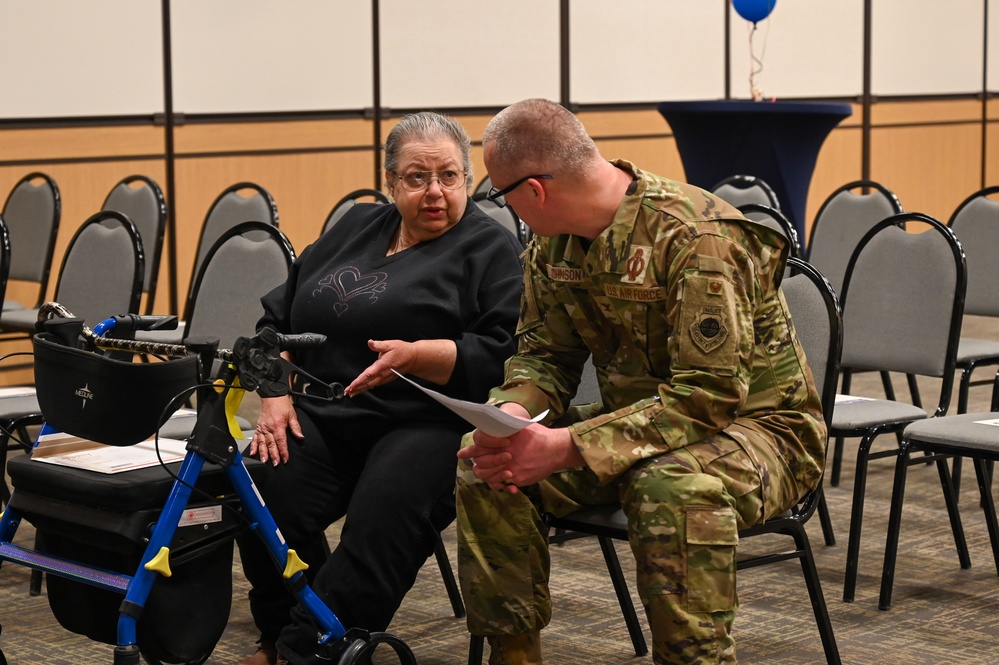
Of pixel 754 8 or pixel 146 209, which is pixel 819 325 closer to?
pixel 146 209

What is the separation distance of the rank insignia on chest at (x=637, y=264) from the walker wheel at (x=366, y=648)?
790 millimetres

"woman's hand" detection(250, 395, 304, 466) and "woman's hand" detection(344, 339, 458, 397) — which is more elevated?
"woman's hand" detection(344, 339, 458, 397)

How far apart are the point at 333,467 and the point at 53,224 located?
320 centimetres

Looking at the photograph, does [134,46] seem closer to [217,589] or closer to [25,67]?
[25,67]

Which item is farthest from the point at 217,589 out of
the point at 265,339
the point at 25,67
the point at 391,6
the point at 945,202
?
the point at 945,202

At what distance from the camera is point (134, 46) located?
22.0 feet

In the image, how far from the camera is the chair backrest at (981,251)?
4.52 m

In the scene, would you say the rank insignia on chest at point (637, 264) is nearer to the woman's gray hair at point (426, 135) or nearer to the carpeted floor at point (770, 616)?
the woman's gray hair at point (426, 135)

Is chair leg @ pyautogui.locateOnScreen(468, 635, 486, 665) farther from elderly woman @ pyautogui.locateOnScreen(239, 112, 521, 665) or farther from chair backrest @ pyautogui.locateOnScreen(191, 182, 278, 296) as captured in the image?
chair backrest @ pyautogui.locateOnScreen(191, 182, 278, 296)

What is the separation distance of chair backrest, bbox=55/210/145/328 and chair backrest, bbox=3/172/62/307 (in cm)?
122

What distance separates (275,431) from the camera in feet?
9.30

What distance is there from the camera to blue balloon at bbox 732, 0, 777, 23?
7.05m

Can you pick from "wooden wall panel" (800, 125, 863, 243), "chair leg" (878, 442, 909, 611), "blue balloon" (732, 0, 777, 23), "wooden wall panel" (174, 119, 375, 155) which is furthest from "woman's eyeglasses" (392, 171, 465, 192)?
"wooden wall panel" (800, 125, 863, 243)

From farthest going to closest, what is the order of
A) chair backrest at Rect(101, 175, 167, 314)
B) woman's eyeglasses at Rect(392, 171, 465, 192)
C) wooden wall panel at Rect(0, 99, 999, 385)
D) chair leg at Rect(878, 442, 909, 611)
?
wooden wall panel at Rect(0, 99, 999, 385)
chair backrest at Rect(101, 175, 167, 314)
chair leg at Rect(878, 442, 909, 611)
woman's eyeglasses at Rect(392, 171, 465, 192)
